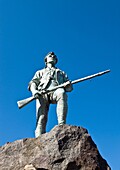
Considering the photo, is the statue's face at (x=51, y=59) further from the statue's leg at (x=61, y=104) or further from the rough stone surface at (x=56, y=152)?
the rough stone surface at (x=56, y=152)

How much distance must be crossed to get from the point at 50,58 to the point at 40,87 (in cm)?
111

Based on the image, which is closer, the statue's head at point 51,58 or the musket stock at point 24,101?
the musket stock at point 24,101

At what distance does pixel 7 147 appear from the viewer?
769 cm

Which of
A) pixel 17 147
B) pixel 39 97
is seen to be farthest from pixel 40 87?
pixel 17 147

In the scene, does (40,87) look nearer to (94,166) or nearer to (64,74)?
(64,74)

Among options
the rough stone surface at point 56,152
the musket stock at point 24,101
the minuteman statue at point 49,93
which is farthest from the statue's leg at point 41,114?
the rough stone surface at point 56,152

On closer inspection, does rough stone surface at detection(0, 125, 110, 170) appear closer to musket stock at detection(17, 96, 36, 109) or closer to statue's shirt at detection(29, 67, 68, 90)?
musket stock at detection(17, 96, 36, 109)

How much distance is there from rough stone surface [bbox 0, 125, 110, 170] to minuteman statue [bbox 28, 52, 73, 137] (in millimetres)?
846

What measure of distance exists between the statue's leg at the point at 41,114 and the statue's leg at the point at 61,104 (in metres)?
0.36

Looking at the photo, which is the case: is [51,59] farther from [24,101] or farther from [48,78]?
[24,101]

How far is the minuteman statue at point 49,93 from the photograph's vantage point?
8.46m

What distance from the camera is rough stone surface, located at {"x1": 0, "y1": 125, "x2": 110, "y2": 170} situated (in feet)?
23.0

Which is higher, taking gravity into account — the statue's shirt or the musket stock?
the statue's shirt

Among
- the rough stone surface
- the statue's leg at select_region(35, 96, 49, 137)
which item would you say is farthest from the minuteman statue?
the rough stone surface
